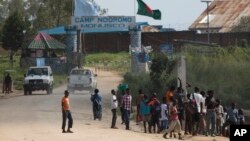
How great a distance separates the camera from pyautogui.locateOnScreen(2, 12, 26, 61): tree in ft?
272

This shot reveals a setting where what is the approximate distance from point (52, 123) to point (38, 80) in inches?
704

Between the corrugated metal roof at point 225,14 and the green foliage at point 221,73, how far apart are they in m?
36.7

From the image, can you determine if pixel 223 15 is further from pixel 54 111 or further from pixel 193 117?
pixel 193 117

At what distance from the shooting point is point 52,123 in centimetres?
2939

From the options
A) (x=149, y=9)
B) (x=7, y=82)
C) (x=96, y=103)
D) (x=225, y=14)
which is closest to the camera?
(x=96, y=103)

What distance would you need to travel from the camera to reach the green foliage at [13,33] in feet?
272

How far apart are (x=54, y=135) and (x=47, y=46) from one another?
142 ft

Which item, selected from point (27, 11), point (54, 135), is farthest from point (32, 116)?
point (27, 11)

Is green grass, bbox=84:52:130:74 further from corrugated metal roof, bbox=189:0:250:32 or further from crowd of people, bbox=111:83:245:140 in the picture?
crowd of people, bbox=111:83:245:140

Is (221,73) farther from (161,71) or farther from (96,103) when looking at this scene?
(96,103)

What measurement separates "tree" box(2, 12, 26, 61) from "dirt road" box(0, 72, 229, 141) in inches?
1503

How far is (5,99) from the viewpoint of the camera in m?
45.3

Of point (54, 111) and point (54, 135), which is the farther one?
point (54, 111)

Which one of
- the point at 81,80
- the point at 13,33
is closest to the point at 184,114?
the point at 81,80
